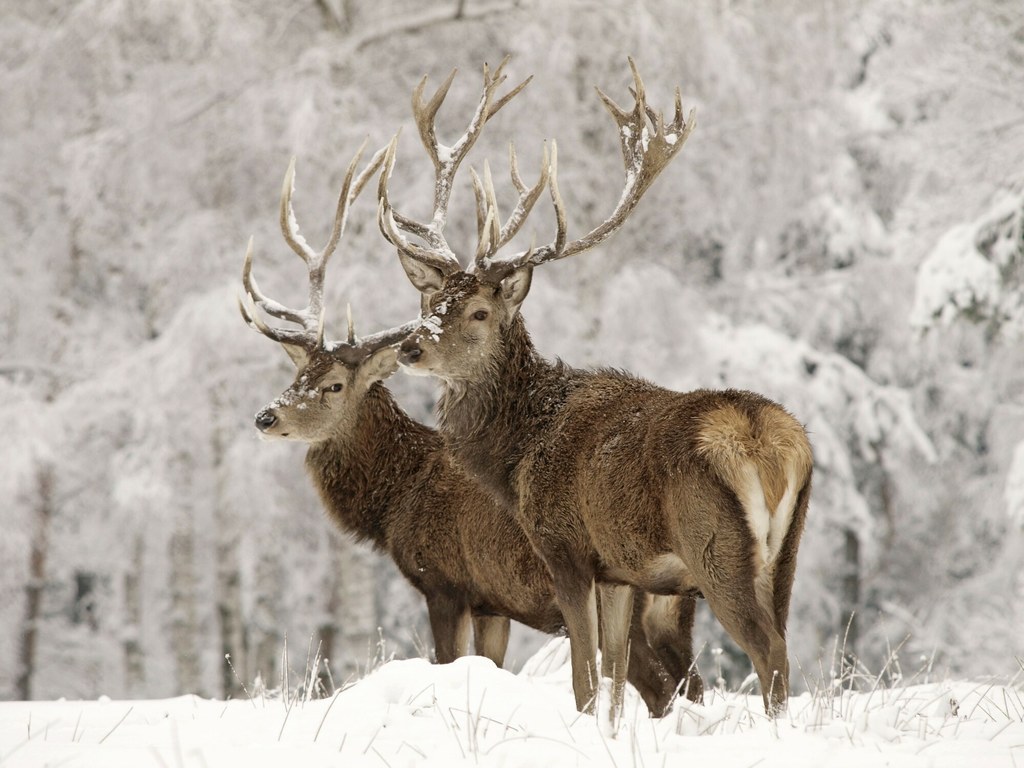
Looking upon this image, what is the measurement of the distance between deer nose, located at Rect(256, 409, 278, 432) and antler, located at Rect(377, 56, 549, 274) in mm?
1255

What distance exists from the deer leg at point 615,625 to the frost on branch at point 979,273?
6042 millimetres

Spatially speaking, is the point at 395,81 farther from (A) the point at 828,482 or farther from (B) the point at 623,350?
(A) the point at 828,482

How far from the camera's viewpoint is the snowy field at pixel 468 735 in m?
3.18

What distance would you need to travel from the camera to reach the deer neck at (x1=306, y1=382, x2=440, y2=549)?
685cm

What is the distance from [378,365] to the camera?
7.05 m

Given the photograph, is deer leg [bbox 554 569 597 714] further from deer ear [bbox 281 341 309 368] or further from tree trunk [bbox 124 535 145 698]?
tree trunk [bbox 124 535 145 698]

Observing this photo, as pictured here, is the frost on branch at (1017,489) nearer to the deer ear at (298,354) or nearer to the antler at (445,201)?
the antler at (445,201)

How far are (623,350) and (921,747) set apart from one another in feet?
31.7

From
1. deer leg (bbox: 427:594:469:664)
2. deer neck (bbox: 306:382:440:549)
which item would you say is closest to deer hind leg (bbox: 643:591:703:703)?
deer leg (bbox: 427:594:469:664)

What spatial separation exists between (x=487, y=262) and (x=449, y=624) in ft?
6.19

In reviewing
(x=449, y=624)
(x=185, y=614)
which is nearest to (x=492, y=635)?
(x=449, y=624)

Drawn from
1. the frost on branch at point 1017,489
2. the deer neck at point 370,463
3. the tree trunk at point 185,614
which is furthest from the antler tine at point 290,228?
the tree trunk at point 185,614

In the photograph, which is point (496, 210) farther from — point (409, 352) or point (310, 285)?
point (310, 285)

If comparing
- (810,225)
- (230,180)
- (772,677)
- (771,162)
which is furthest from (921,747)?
(810,225)
